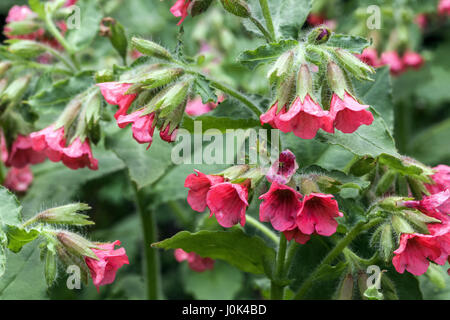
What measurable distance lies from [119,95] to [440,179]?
0.80 m

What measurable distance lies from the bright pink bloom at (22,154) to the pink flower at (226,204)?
0.89m

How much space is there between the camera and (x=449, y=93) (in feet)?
10.3

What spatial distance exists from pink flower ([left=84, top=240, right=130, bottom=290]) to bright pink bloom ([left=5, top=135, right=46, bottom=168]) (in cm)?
64

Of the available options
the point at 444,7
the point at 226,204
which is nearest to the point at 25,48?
the point at 226,204

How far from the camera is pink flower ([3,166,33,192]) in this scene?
230cm

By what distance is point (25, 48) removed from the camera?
1995 mm

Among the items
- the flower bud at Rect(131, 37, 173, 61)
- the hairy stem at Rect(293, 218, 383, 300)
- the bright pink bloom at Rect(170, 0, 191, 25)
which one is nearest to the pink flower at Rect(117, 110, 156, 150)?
the flower bud at Rect(131, 37, 173, 61)

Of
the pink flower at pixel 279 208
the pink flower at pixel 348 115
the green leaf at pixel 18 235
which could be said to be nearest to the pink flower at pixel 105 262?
the green leaf at pixel 18 235

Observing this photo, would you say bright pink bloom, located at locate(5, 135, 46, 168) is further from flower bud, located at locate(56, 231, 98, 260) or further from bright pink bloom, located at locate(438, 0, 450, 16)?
bright pink bloom, located at locate(438, 0, 450, 16)

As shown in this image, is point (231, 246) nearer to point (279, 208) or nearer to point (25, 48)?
point (279, 208)

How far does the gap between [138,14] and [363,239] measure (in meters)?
2.20

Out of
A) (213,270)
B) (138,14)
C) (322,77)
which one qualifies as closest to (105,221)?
(213,270)

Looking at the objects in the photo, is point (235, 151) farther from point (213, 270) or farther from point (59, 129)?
point (213, 270)

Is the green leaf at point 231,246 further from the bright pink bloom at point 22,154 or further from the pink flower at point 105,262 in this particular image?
the bright pink bloom at point 22,154
